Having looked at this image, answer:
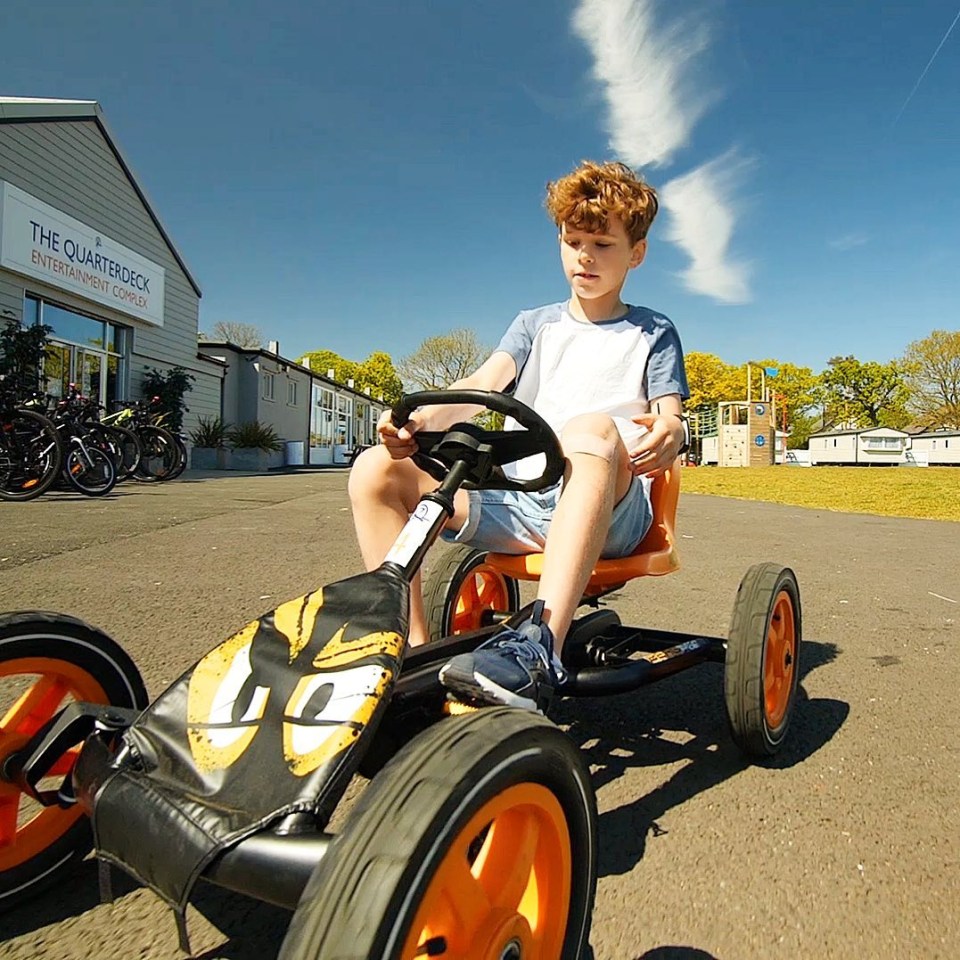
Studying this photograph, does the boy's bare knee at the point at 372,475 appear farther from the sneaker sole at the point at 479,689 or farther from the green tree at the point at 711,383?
the green tree at the point at 711,383

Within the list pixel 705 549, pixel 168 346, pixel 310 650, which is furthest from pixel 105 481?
pixel 168 346

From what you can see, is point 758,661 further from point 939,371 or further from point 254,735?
point 939,371

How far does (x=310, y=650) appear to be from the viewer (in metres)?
A: 1.02

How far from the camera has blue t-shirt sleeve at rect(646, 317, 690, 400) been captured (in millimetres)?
2037

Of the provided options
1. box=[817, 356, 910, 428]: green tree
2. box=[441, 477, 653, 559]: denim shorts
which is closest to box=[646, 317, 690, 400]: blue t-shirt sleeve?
box=[441, 477, 653, 559]: denim shorts

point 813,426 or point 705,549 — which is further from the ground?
point 813,426

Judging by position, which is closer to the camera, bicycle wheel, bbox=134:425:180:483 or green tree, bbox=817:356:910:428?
bicycle wheel, bbox=134:425:180:483

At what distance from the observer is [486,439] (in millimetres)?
1467

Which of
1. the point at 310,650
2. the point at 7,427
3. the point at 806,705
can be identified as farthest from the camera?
the point at 7,427

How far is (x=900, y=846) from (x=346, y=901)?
1.24 metres

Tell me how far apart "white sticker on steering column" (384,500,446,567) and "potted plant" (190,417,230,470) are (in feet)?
56.7

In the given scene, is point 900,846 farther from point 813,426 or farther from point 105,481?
point 813,426

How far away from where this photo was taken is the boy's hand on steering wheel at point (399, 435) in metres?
1.57

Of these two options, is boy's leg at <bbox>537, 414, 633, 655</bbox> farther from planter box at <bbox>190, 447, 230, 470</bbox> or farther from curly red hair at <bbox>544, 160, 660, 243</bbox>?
planter box at <bbox>190, 447, 230, 470</bbox>
